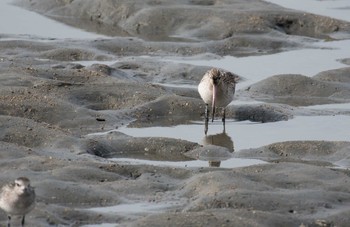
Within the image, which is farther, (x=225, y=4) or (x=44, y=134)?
(x=225, y=4)

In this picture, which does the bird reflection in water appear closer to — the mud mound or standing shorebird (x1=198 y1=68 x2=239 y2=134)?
standing shorebird (x1=198 y1=68 x2=239 y2=134)

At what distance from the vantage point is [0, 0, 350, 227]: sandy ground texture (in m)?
12.5

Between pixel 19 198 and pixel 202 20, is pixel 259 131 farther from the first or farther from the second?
pixel 202 20

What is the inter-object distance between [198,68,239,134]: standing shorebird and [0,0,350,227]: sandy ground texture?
0.38 meters

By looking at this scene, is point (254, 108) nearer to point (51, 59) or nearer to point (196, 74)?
point (196, 74)

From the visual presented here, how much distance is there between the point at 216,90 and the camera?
17.9m

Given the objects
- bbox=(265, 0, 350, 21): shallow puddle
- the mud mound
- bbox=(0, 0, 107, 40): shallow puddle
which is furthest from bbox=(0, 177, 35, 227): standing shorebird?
bbox=(265, 0, 350, 21): shallow puddle

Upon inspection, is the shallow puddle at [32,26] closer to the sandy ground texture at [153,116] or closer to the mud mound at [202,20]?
the sandy ground texture at [153,116]

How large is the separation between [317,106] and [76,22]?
33.7ft

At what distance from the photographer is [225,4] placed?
27781 mm

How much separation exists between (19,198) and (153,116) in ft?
24.4

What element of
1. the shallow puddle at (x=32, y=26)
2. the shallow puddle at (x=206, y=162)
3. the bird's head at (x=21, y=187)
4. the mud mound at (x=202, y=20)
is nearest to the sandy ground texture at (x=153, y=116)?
the mud mound at (x=202, y=20)

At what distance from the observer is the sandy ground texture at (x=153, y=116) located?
12.5m

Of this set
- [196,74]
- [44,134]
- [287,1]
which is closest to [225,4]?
[287,1]
